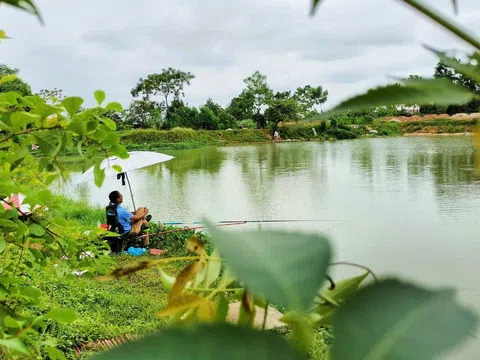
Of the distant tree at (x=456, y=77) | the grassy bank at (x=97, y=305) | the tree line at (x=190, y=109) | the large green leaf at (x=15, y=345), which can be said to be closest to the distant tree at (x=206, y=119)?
the tree line at (x=190, y=109)

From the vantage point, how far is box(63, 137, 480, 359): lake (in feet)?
17.8

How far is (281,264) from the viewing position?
0.11 m

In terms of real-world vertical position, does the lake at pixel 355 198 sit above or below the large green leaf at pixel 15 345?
below

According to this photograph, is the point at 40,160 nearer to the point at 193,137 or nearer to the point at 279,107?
the point at 279,107

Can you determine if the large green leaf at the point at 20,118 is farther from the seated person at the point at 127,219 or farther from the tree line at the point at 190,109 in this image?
the tree line at the point at 190,109

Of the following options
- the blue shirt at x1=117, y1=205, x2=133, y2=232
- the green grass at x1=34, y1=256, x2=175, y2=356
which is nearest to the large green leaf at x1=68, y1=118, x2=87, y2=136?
the green grass at x1=34, y1=256, x2=175, y2=356

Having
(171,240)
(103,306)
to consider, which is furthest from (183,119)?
(103,306)

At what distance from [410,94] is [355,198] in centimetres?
911

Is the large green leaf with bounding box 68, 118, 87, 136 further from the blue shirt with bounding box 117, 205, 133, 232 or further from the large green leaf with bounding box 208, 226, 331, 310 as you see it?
the blue shirt with bounding box 117, 205, 133, 232

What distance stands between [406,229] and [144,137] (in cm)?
1515

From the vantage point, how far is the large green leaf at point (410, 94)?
0.11m

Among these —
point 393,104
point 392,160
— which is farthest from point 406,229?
point 392,160

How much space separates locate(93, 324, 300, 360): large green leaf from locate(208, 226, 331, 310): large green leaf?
0.06ft

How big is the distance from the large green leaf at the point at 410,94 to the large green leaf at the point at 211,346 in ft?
0.17
